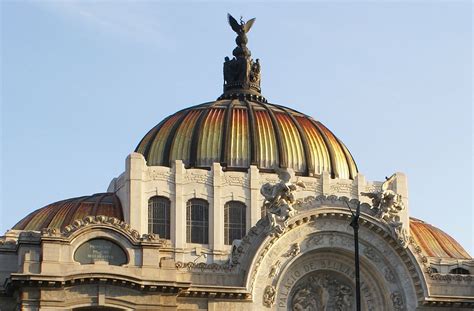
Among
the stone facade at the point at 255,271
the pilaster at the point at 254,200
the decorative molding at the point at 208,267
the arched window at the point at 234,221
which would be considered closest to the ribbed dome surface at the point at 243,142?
the pilaster at the point at 254,200

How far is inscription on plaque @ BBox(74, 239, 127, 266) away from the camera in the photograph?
79812 millimetres

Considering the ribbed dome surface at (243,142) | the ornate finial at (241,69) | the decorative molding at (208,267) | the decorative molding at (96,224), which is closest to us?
the decorative molding at (96,224)

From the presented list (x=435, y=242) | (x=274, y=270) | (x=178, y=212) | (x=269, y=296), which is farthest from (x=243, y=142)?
(x=269, y=296)

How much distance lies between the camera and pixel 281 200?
84188 mm

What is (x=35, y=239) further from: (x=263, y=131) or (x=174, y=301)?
(x=263, y=131)

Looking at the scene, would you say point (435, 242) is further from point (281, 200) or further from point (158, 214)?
point (281, 200)

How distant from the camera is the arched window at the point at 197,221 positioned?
98375mm

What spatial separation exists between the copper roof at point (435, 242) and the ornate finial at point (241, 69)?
16.8 metres

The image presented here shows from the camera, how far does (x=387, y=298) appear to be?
85.4 meters

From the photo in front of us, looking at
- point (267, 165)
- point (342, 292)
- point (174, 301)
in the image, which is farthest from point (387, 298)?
point (267, 165)

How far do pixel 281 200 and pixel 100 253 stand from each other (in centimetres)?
1107

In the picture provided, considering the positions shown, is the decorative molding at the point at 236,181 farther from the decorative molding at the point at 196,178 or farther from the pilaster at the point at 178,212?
the pilaster at the point at 178,212

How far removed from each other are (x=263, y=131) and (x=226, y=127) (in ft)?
8.58

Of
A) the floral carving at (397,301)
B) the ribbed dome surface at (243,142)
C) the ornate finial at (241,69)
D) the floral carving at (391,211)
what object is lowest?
the floral carving at (397,301)
